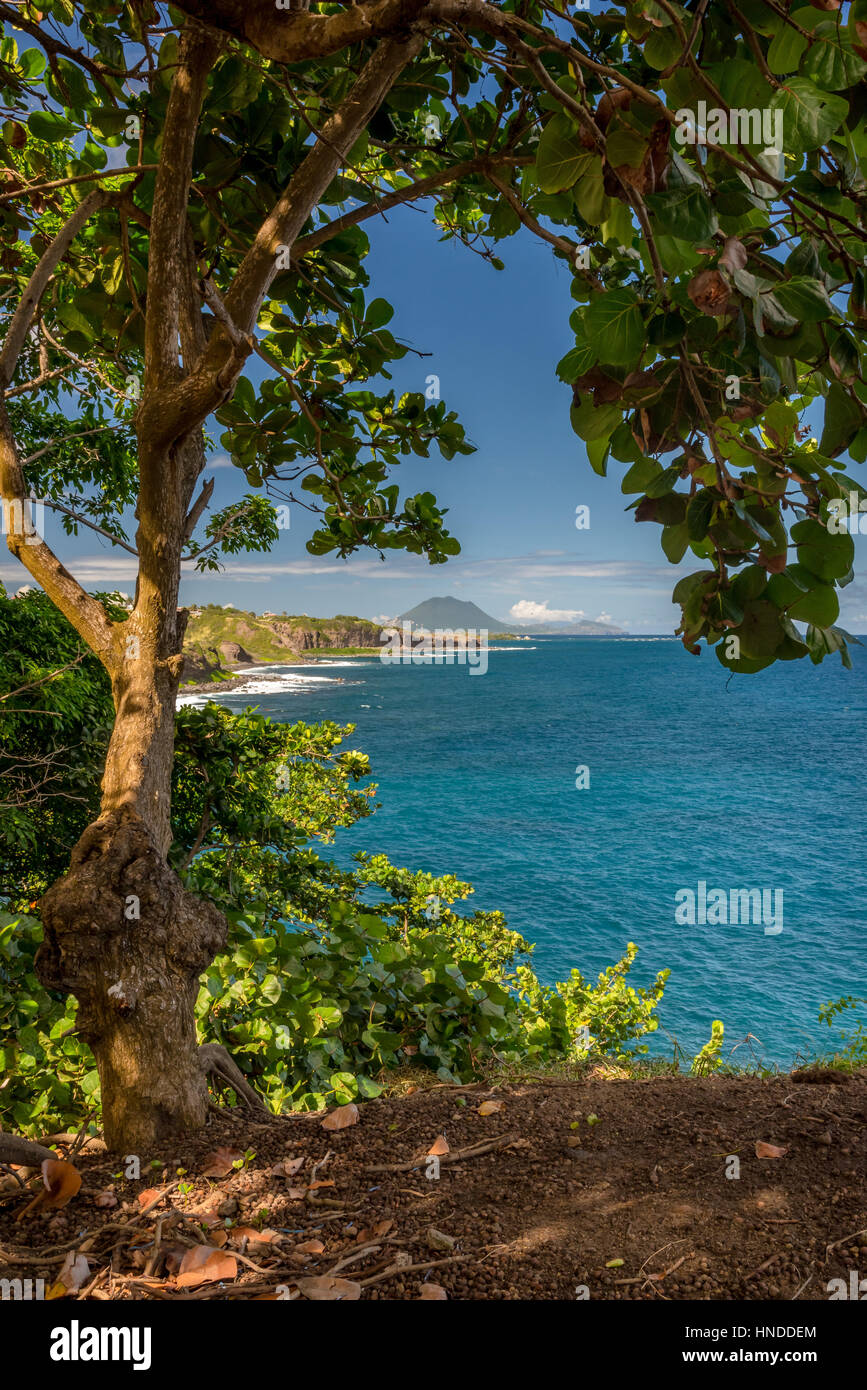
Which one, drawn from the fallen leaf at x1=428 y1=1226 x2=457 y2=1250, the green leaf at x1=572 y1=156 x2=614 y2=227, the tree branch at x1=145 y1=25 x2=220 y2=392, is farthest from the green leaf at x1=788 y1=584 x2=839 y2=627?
the tree branch at x1=145 y1=25 x2=220 y2=392

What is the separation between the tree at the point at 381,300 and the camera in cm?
98

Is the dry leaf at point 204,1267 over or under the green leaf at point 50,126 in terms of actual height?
under

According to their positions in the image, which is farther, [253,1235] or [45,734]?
[45,734]

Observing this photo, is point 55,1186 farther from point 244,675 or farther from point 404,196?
point 244,675

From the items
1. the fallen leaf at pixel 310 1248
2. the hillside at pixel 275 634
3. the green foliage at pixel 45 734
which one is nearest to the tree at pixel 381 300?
the fallen leaf at pixel 310 1248

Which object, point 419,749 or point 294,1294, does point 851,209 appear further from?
point 419,749

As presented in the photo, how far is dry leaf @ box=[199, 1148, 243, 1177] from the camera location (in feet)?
5.66

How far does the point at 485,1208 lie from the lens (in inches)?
60.7

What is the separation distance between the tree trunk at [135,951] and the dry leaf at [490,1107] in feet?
2.60

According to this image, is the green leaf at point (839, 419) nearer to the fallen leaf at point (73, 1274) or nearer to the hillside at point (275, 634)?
the fallen leaf at point (73, 1274)

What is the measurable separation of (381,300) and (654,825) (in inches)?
1319

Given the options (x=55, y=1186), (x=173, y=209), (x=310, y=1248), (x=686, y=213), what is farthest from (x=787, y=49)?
(x=55, y=1186)

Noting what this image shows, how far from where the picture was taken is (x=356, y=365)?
2812mm

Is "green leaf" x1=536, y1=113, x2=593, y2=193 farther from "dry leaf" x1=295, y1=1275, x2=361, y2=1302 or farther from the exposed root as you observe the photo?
the exposed root
